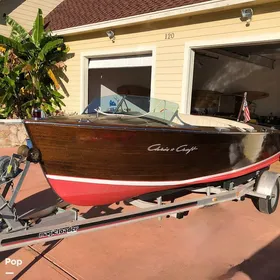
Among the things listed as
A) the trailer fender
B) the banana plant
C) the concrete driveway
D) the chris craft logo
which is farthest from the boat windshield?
the banana plant

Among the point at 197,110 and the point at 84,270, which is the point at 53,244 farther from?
the point at 197,110

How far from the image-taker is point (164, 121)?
4191 mm

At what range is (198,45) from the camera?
7359mm

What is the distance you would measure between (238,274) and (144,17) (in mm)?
6679

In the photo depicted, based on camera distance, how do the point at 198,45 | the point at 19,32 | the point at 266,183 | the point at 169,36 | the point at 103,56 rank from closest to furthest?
the point at 266,183 < the point at 198,45 < the point at 169,36 < the point at 103,56 < the point at 19,32

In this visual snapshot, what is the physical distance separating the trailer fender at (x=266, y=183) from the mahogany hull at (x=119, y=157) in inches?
41.8

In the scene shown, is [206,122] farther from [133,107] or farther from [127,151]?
[127,151]

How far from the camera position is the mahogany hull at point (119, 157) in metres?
3.18

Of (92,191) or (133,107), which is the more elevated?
(133,107)

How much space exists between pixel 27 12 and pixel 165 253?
1239 centimetres

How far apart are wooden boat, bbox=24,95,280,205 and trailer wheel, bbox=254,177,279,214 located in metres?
0.82

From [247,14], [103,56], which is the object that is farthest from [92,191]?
[103,56]

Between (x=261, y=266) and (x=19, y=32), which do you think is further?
(x=19, y=32)

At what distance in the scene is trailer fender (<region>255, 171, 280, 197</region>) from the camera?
4.73m
